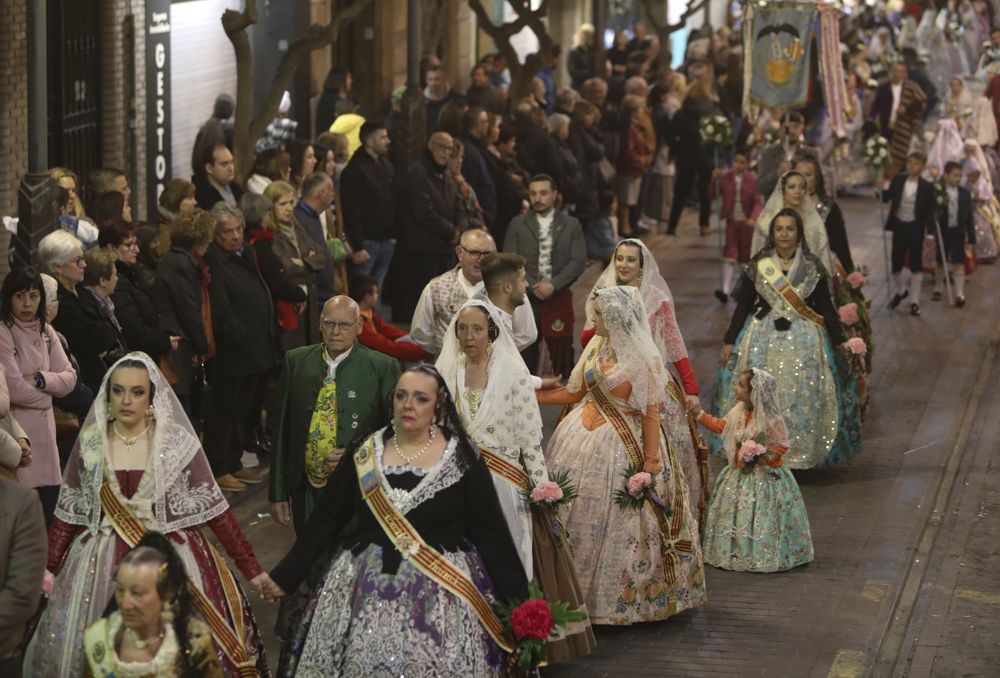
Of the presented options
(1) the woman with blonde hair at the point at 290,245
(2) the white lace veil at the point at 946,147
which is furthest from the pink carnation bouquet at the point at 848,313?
(2) the white lace veil at the point at 946,147

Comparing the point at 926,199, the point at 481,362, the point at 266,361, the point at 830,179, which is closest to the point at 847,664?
the point at 481,362

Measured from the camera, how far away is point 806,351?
14453 millimetres

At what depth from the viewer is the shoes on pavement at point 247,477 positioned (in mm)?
13945

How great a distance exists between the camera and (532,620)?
8445 mm

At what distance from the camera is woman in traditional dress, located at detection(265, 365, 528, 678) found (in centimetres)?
847

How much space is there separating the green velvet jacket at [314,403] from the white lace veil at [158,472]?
1.53 metres

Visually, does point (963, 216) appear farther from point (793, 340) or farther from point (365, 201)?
point (793, 340)

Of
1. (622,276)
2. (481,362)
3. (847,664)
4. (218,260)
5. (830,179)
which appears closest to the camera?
(481,362)

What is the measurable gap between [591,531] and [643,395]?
2.56ft

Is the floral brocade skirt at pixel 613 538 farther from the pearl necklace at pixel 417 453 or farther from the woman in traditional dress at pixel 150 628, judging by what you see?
the woman in traditional dress at pixel 150 628

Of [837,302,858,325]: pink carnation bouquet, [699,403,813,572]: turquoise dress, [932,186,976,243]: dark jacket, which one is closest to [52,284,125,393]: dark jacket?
[699,403,813,572]: turquoise dress

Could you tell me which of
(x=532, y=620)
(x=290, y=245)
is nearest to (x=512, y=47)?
(x=290, y=245)

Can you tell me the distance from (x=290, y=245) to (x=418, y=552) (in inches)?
261

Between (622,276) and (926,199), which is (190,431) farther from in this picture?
(926,199)
